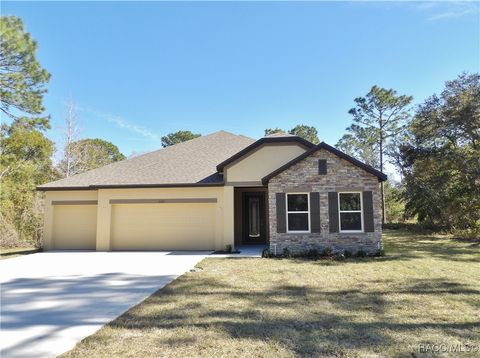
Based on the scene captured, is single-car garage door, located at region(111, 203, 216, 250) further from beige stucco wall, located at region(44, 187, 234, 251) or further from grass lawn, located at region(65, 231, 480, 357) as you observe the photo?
grass lawn, located at region(65, 231, 480, 357)

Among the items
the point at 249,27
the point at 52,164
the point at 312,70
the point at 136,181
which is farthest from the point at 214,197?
the point at 52,164

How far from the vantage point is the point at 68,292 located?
7578mm

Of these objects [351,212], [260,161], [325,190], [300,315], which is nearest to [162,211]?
[260,161]

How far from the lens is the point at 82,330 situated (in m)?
5.09

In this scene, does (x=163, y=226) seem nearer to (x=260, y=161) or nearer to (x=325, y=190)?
(x=260, y=161)

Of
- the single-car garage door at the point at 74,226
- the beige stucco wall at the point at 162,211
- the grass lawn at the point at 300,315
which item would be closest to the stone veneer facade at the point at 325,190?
the beige stucco wall at the point at 162,211

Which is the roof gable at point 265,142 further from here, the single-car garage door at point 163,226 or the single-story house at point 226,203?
the single-car garage door at point 163,226

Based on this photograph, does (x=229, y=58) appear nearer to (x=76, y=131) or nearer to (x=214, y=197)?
(x=214, y=197)

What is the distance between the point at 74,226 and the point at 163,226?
4.66 m

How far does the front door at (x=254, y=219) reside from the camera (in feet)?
57.9

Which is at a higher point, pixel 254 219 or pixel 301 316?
pixel 254 219

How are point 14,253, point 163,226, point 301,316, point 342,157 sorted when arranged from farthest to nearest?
point 14,253
point 163,226
point 342,157
point 301,316

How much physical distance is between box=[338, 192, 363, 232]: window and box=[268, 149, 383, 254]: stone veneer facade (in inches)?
11.4

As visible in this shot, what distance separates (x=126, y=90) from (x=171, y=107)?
3.66 m
